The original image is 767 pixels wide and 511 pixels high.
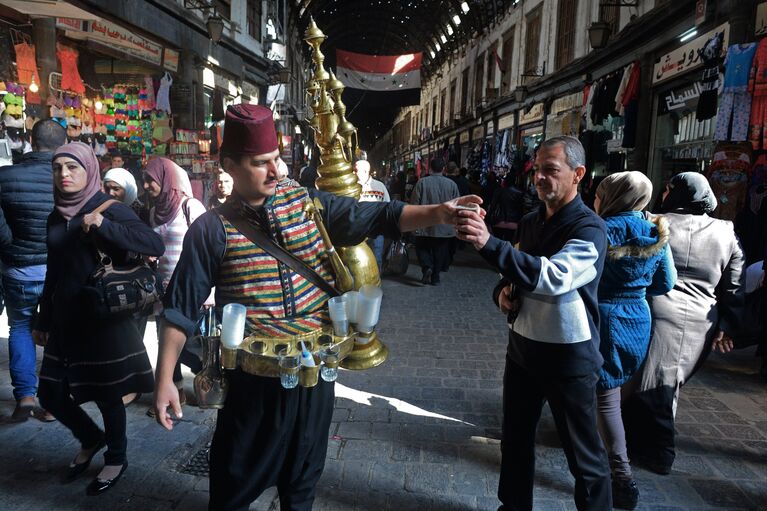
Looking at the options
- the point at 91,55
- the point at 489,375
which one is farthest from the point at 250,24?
the point at 489,375

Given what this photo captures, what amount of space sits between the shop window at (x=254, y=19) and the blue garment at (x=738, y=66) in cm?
1539

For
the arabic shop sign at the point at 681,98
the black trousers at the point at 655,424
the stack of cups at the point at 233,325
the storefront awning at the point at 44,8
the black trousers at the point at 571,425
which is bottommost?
the black trousers at the point at 655,424

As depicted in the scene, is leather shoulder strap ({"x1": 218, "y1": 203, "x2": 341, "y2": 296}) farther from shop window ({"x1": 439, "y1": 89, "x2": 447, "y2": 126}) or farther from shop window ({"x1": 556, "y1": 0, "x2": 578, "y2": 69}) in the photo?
shop window ({"x1": 439, "y1": 89, "x2": 447, "y2": 126})

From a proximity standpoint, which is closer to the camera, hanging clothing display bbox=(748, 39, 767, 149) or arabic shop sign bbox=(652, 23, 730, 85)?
hanging clothing display bbox=(748, 39, 767, 149)

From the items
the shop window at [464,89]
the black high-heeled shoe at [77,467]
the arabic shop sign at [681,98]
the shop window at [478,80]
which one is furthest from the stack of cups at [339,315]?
the shop window at [464,89]

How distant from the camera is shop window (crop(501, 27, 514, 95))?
1948cm

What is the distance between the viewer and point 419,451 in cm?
355

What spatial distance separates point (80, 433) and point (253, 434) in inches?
69.9

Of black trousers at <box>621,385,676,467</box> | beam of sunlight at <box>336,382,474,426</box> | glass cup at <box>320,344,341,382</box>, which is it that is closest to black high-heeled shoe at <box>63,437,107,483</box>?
beam of sunlight at <box>336,382,474,426</box>

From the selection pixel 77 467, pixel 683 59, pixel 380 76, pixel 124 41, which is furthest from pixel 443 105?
pixel 77 467

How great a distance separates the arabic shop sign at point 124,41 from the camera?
9.15 m

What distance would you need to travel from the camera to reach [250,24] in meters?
18.1

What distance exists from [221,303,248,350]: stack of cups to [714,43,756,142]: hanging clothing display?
685cm

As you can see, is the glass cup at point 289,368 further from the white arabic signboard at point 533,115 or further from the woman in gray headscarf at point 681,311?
the white arabic signboard at point 533,115
